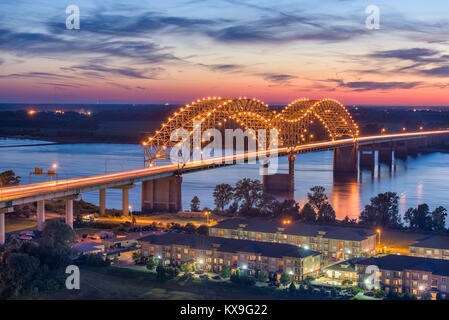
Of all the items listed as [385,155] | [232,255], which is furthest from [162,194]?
[385,155]

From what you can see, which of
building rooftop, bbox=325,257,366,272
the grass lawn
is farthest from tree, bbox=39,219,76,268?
building rooftop, bbox=325,257,366,272

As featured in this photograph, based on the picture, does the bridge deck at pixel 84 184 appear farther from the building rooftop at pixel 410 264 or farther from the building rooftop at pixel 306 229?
the building rooftop at pixel 410 264

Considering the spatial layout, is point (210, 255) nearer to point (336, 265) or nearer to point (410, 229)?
point (336, 265)

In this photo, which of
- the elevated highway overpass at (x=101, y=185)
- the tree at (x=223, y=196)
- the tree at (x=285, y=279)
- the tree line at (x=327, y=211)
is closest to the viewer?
the tree at (x=285, y=279)

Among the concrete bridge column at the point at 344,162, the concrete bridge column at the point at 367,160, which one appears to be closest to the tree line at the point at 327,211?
the concrete bridge column at the point at 344,162
